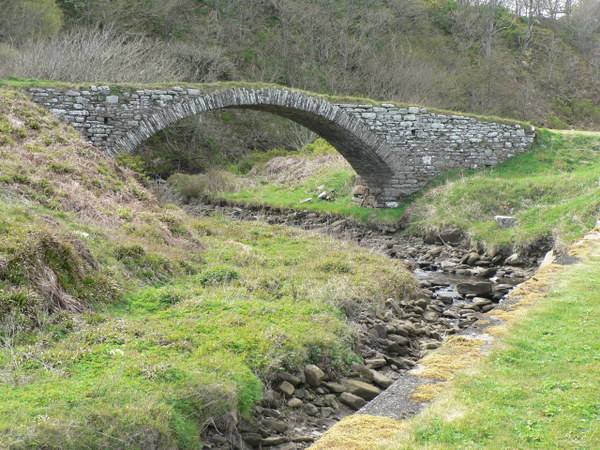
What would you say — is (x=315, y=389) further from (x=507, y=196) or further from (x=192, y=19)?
(x=192, y=19)

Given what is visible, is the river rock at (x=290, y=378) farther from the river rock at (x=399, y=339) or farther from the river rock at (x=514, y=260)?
the river rock at (x=514, y=260)

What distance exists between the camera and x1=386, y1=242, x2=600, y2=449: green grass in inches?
157

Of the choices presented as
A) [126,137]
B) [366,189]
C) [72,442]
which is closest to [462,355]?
[72,442]

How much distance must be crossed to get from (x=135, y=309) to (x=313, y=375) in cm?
211

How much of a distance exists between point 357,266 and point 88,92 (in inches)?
326

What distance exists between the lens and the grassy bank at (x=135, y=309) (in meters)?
4.41

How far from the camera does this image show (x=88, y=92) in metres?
14.6

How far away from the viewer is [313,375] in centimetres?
603

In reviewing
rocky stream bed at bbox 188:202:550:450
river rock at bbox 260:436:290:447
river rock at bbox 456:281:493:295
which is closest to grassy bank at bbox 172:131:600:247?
rocky stream bed at bbox 188:202:550:450

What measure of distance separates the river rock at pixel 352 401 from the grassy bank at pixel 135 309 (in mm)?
542

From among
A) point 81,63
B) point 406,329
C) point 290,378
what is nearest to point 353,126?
point 81,63

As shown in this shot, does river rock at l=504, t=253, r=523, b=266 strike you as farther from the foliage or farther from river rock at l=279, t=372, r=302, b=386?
the foliage

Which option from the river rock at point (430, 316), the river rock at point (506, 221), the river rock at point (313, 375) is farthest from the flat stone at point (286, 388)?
the river rock at point (506, 221)

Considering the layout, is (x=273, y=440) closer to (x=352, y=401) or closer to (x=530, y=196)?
(x=352, y=401)
